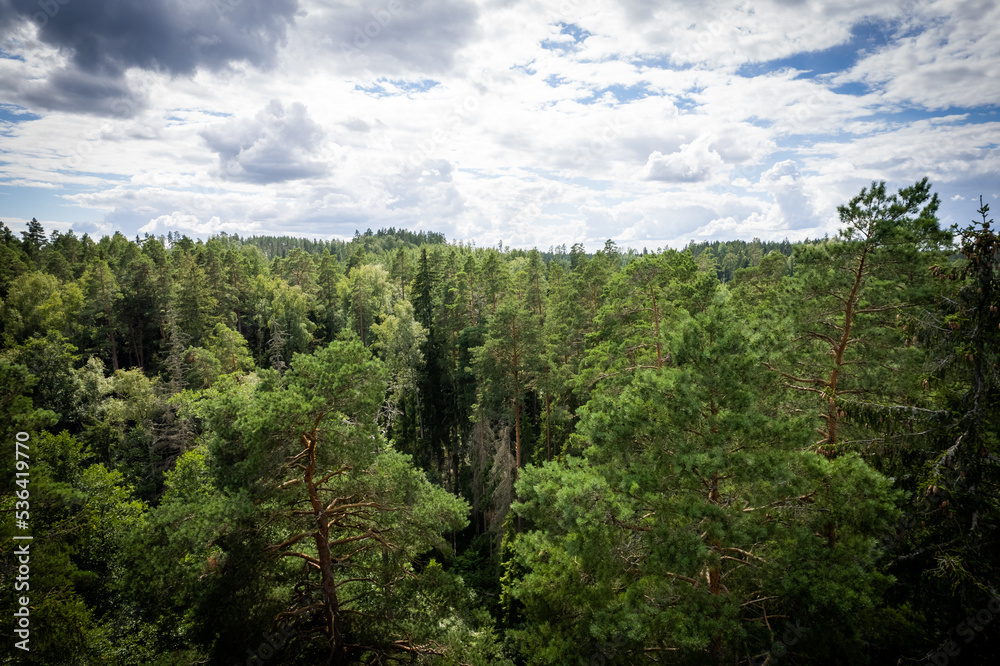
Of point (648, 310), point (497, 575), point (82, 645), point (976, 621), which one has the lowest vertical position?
point (497, 575)

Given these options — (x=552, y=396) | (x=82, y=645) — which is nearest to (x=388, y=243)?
(x=552, y=396)

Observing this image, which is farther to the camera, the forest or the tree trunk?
the tree trunk

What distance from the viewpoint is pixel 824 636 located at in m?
7.46

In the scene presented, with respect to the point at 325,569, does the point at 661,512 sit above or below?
above

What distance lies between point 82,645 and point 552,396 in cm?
1906

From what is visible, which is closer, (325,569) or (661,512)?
(661,512)

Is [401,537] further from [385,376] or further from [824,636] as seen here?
[824,636]

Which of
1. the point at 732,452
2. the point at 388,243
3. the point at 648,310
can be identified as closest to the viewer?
the point at 732,452

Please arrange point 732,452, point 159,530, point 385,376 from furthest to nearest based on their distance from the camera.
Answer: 1. point 385,376
2. point 159,530
3. point 732,452

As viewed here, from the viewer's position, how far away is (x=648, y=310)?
1811 centimetres

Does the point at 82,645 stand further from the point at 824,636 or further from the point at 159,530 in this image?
the point at 824,636

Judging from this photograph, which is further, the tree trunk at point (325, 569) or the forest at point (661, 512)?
the tree trunk at point (325, 569)

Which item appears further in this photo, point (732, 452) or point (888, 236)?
point (888, 236)

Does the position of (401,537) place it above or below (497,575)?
above
